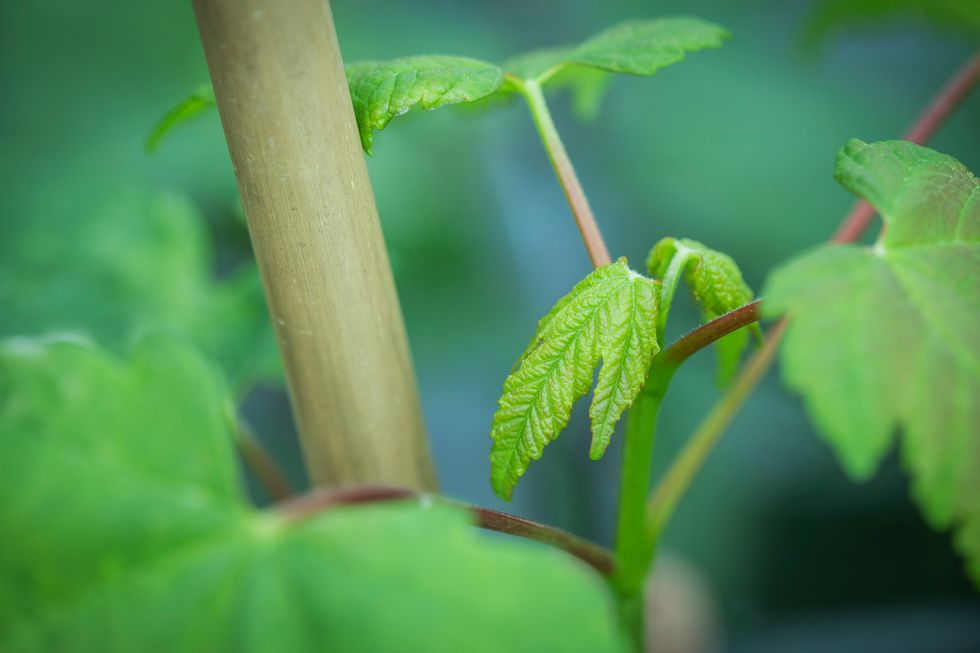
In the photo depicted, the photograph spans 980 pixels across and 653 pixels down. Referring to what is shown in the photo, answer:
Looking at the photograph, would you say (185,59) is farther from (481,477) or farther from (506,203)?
(481,477)

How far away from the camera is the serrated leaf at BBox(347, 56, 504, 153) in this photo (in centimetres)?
46

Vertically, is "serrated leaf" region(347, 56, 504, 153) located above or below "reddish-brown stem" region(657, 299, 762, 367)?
above

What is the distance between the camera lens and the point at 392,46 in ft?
5.73

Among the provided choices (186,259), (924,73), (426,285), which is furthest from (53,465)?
(924,73)

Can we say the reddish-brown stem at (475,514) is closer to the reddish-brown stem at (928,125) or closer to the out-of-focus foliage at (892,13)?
the reddish-brown stem at (928,125)

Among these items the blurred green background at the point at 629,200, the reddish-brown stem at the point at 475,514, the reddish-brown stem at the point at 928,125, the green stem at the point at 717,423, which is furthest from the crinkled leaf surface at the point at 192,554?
the blurred green background at the point at 629,200

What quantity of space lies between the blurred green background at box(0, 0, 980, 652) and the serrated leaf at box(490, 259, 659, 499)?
84 centimetres

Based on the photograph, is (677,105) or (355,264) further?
(677,105)

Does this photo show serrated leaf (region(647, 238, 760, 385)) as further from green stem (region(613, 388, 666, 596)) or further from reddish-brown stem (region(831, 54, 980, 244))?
reddish-brown stem (region(831, 54, 980, 244))

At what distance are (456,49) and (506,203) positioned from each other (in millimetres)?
334

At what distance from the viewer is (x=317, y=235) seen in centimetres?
44

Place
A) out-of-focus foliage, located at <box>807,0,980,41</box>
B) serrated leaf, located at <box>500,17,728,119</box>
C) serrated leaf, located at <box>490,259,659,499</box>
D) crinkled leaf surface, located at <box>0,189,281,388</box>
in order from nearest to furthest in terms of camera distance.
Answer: serrated leaf, located at <box>490,259,659,499</box> < serrated leaf, located at <box>500,17,728,119</box> < crinkled leaf surface, located at <box>0,189,281,388</box> < out-of-focus foliage, located at <box>807,0,980,41</box>

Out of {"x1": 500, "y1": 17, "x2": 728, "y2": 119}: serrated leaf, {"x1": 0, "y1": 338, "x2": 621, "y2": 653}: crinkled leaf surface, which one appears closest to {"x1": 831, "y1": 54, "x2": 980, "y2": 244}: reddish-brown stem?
{"x1": 500, "y1": 17, "x2": 728, "y2": 119}: serrated leaf

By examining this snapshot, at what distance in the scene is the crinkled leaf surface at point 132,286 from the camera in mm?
854
